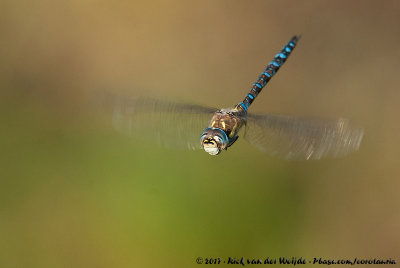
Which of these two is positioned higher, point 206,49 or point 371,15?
point 371,15

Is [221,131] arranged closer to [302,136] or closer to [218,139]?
[218,139]

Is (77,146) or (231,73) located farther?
(231,73)

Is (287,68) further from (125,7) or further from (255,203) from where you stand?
(125,7)

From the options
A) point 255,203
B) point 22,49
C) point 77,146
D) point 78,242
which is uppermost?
point 22,49

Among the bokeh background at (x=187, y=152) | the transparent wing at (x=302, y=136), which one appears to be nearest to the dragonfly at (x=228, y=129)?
the transparent wing at (x=302, y=136)

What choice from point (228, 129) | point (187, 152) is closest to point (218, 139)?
point (228, 129)

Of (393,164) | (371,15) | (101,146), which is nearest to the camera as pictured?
(393,164)

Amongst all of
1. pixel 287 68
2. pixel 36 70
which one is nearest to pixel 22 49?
pixel 36 70

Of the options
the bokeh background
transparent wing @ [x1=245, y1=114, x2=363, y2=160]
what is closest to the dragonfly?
transparent wing @ [x1=245, y1=114, x2=363, y2=160]
